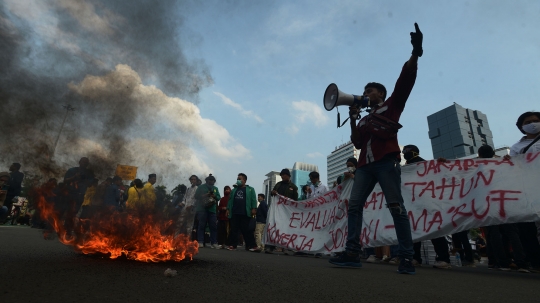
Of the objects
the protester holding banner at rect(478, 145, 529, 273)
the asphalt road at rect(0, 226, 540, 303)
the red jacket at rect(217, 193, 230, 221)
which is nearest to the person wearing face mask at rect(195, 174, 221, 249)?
the red jacket at rect(217, 193, 230, 221)

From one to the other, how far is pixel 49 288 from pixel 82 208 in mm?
1611

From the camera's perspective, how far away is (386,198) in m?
4.06

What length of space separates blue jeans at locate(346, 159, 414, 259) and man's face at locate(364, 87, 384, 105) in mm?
894

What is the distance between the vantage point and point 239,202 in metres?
9.20

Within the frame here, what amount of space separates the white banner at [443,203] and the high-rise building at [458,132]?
12320cm

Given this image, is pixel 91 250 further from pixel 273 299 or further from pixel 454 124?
pixel 454 124

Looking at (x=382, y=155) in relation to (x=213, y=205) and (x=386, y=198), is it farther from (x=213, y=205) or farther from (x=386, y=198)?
(x=213, y=205)

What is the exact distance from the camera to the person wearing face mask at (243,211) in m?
9.11

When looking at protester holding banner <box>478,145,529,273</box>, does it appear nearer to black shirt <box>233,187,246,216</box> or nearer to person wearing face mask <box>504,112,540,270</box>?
person wearing face mask <box>504,112,540,270</box>

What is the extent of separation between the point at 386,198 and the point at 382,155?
0.53 m

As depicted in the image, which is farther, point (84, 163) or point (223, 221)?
point (223, 221)

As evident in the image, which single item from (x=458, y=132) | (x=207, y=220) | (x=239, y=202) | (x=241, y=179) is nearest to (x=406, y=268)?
(x=239, y=202)

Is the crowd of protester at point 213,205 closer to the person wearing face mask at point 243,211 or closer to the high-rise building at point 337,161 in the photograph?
the person wearing face mask at point 243,211

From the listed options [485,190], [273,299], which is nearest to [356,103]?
[485,190]
